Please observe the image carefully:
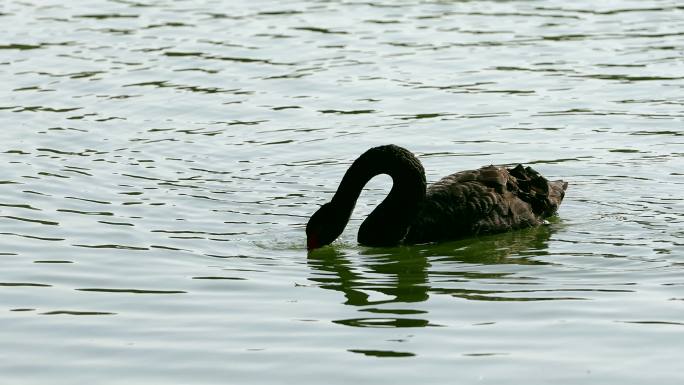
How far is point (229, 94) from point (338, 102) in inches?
52.5

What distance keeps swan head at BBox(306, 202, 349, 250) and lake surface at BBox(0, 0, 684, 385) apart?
0.48 feet

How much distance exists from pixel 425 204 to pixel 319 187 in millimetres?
1760

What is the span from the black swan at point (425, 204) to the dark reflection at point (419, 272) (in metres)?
0.10

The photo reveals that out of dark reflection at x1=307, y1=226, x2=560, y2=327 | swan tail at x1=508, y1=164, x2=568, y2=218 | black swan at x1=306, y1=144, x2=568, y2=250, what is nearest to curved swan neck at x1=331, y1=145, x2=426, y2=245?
black swan at x1=306, y1=144, x2=568, y2=250

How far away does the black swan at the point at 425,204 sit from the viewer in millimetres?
10484

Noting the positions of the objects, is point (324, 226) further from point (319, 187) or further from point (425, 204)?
point (319, 187)

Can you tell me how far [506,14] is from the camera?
2006 centimetres

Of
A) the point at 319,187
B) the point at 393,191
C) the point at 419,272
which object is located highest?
the point at 393,191

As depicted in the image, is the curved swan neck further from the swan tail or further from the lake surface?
the swan tail

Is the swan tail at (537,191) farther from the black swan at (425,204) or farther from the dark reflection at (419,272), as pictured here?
the dark reflection at (419,272)

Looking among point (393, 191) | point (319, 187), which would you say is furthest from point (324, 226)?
point (319, 187)

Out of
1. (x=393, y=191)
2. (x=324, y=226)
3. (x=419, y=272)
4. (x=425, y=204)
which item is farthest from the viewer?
(x=425, y=204)

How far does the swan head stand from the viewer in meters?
10.3

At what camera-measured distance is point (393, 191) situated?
35.5 ft
